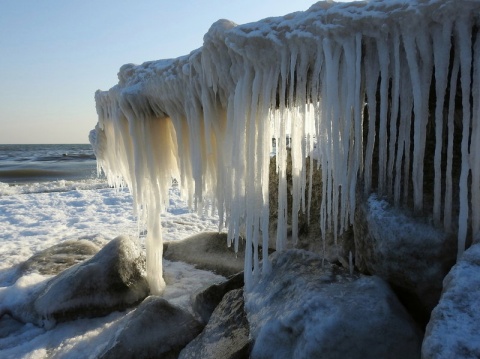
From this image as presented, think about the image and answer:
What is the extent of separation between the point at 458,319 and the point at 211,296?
9.05 ft

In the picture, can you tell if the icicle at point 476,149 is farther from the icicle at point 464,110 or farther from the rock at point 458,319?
the rock at point 458,319

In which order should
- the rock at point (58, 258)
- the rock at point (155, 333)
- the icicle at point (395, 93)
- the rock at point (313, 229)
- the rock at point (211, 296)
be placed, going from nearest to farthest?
1. the icicle at point (395, 93)
2. the rock at point (155, 333)
3. the rock at point (211, 296)
4. the rock at point (313, 229)
5. the rock at point (58, 258)

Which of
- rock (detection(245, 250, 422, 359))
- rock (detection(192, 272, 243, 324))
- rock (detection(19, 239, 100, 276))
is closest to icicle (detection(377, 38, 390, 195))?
rock (detection(245, 250, 422, 359))

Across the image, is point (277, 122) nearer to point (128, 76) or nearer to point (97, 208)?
point (128, 76)

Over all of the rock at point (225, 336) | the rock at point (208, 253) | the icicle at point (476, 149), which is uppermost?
the icicle at point (476, 149)

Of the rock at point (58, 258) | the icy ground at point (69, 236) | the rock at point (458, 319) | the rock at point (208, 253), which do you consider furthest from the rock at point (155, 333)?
the rock at point (58, 258)

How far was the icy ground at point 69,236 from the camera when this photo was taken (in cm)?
414

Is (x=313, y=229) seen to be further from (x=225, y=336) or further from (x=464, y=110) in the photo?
(x=464, y=110)

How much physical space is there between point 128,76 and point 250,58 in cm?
219

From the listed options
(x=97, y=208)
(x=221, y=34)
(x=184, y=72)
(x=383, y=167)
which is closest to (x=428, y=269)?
(x=383, y=167)

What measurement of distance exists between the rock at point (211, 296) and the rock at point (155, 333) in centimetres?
19

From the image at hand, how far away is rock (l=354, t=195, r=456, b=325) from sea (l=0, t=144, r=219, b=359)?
2.15 m

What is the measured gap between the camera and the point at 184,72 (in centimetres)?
372

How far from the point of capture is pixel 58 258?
6.53m
